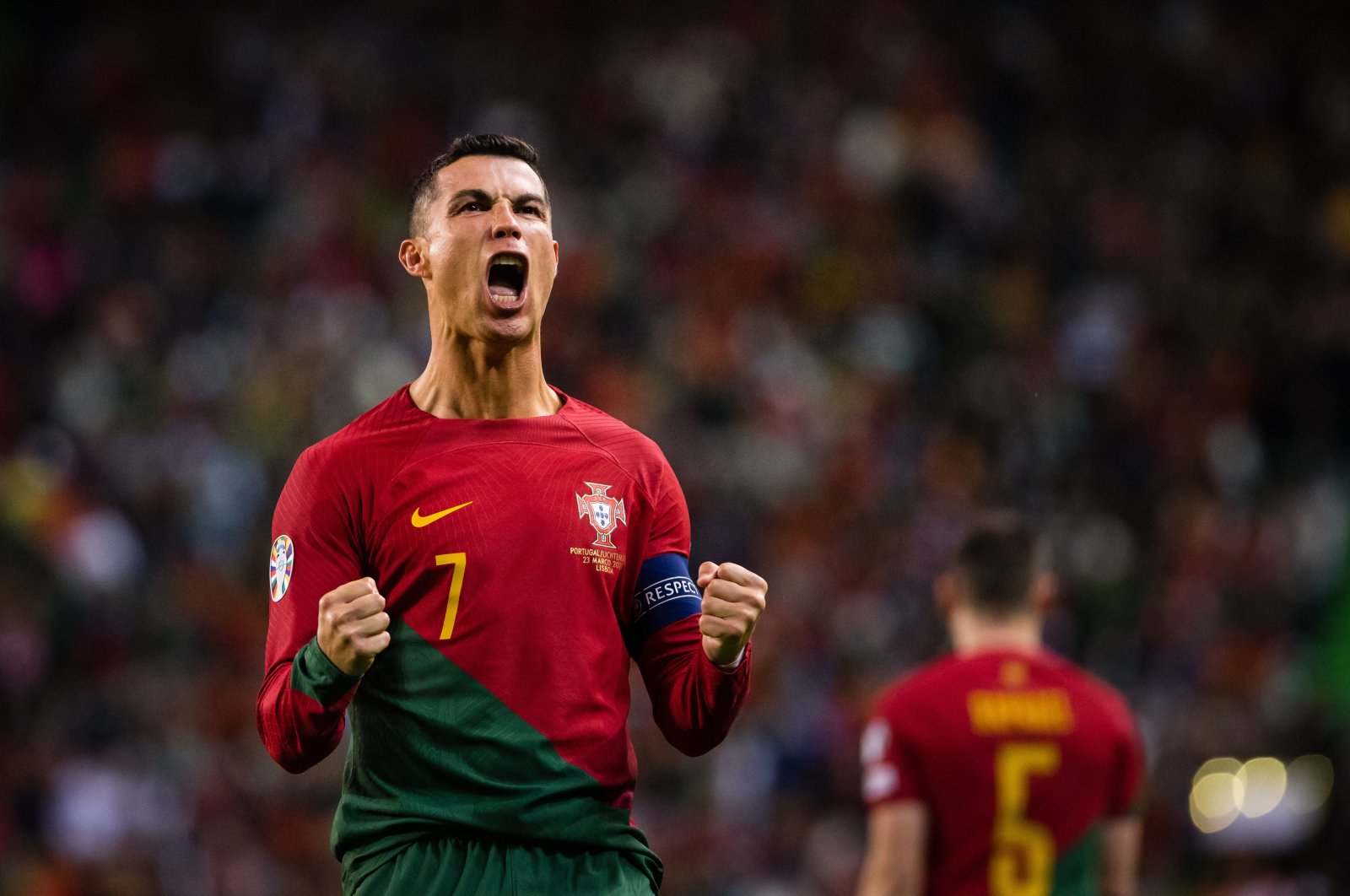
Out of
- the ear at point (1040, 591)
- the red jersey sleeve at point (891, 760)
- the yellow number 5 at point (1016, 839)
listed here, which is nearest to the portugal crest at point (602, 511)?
the red jersey sleeve at point (891, 760)

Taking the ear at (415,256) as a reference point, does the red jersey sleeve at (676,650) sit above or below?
below

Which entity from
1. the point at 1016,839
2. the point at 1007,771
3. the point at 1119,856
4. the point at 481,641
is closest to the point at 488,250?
the point at 481,641

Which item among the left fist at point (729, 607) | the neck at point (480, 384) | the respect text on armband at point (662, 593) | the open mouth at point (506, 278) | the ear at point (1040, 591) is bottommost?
the left fist at point (729, 607)

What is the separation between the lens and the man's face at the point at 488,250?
12.0 ft

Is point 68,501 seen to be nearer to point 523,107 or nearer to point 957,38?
point 523,107

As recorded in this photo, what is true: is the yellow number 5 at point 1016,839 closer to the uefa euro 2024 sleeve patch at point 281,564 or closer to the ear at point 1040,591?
the ear at point 1040,591

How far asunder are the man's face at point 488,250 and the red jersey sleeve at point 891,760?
4.68 feet

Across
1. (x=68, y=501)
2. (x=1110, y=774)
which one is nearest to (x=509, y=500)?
(x=1110, y=774)

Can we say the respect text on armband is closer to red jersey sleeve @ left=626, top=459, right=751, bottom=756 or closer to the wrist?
red jersey sleeve @ left=626, top=459, right=751, bottom=756

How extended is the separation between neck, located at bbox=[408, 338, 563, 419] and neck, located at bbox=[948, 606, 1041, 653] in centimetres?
148

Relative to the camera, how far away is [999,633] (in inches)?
179

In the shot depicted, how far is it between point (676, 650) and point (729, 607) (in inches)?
14.1

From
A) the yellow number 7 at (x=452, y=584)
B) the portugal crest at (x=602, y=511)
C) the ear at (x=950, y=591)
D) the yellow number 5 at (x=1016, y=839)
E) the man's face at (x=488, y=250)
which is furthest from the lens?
the ear at (x=950, y=591)

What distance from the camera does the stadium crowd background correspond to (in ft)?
31.3
